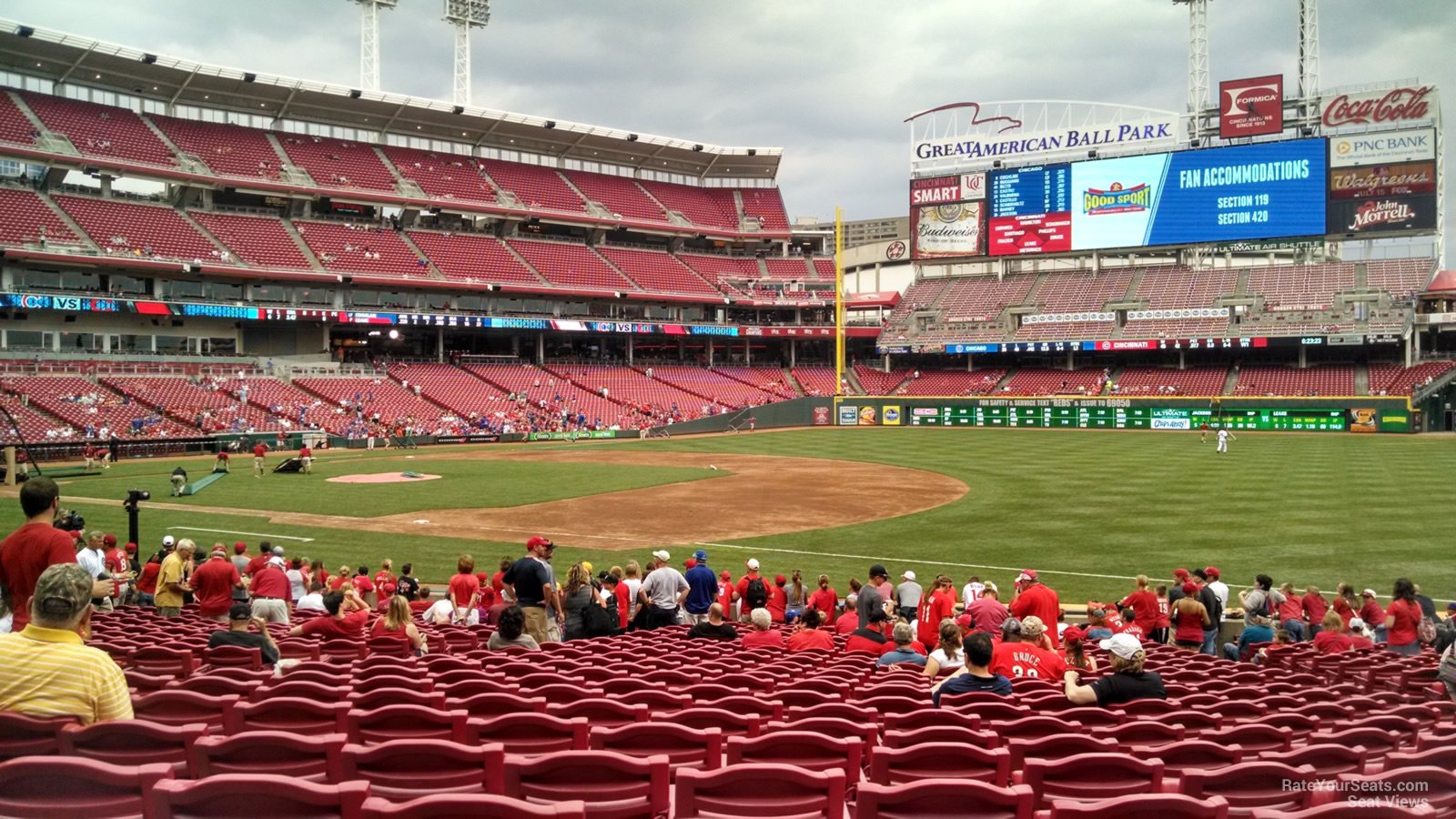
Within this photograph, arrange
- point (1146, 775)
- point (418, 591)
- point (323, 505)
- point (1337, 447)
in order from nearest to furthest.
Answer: point (1146, 775)
point (418, 591)
point (323, 505)
point (1337, 447)

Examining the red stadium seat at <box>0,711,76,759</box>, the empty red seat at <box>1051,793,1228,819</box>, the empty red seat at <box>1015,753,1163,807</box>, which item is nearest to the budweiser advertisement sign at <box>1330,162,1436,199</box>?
the empty red seat at <box>1015,753,1163,807</box>

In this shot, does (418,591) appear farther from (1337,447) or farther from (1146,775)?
(1337,447)

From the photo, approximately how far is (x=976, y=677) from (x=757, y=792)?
11.7 ft

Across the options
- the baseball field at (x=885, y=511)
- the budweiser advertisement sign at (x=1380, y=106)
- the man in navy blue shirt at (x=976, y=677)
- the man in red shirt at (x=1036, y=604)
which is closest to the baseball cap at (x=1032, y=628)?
the man in navy blue shirt at (x=976, y=677)

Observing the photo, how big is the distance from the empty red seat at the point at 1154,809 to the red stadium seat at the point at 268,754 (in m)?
3.17

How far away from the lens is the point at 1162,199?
68.4m

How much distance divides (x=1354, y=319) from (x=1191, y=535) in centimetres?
4937

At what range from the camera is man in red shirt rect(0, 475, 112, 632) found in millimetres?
6293

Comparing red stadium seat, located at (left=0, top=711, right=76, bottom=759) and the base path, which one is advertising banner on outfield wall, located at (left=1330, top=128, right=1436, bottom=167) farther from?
red stadium seat, located at (left=0, top=711, right=76, bottom=759)

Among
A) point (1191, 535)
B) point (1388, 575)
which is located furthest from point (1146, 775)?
point (1191, 535)

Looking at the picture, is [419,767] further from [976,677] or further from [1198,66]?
[1198,66]

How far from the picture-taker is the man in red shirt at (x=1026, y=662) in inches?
325

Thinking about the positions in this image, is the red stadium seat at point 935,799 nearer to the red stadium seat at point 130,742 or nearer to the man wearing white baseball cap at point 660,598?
the red stadium seat at point 130,742

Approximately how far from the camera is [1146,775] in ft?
13.9
